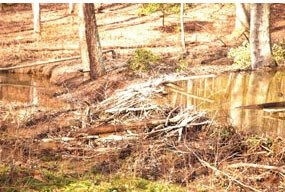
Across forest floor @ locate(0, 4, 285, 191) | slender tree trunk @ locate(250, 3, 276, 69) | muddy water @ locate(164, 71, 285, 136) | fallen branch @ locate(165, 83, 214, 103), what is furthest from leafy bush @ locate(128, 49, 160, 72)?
slender tree trunk @ locate(250, 3, 276, 69)

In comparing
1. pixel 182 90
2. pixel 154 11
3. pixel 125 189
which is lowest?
pixel 125 189

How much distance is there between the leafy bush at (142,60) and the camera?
6668 mm

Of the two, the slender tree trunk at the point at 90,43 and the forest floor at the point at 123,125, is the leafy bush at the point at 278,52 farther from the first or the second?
the slender tree trunk at the point at 90,43

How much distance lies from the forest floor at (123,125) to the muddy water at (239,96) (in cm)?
18

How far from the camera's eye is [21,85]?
22.8ft

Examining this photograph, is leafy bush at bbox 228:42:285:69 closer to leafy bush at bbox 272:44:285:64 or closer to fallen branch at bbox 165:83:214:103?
leafy bush at bbox 272:44:285:64

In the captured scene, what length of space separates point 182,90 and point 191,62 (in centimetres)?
67

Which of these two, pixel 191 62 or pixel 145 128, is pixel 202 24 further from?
pixel 145 128

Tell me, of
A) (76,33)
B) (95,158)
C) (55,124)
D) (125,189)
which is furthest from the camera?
(76,33)

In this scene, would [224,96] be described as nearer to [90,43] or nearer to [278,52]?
[278,52]

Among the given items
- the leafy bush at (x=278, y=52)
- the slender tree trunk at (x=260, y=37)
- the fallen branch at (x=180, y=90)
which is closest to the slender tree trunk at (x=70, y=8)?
the fallen branch at (x=180, y=90)

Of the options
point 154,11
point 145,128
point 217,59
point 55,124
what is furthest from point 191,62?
point 55,124

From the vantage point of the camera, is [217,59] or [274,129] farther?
[217,59]

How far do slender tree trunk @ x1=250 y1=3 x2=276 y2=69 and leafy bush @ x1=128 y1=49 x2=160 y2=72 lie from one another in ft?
3.90
